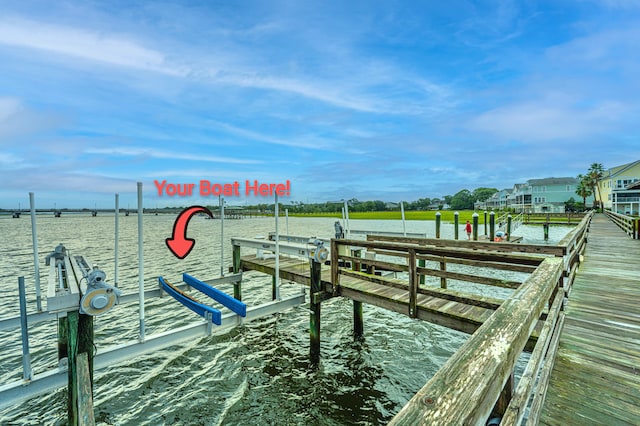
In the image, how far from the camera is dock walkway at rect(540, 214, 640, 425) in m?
2.08

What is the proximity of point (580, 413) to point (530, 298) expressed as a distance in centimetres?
107

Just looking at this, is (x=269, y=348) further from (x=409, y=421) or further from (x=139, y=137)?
(x=139, y=137)

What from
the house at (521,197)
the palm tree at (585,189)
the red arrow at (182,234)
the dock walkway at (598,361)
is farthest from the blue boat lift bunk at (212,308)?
the palm tree at (585,189)

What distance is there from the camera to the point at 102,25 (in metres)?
10.2

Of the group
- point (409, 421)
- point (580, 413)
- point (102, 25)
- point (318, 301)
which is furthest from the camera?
point (102, 25)

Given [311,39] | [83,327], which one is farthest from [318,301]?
[311,39]

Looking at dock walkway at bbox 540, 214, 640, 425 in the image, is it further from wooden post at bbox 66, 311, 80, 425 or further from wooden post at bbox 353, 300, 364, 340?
wooden post at bbox 66, 311, 80, 425

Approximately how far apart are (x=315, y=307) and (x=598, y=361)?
4.98 meters

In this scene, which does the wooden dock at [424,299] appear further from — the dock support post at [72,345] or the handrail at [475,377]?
the dock support post at [72,345]

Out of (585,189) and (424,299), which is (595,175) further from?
(424,299)

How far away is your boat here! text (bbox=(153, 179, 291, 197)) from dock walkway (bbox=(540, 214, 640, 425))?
17.3 ft

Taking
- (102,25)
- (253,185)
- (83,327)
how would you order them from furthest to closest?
(102,25), (253,185), (83,327)

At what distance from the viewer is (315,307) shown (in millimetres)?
6816

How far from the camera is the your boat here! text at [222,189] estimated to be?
5.12m
